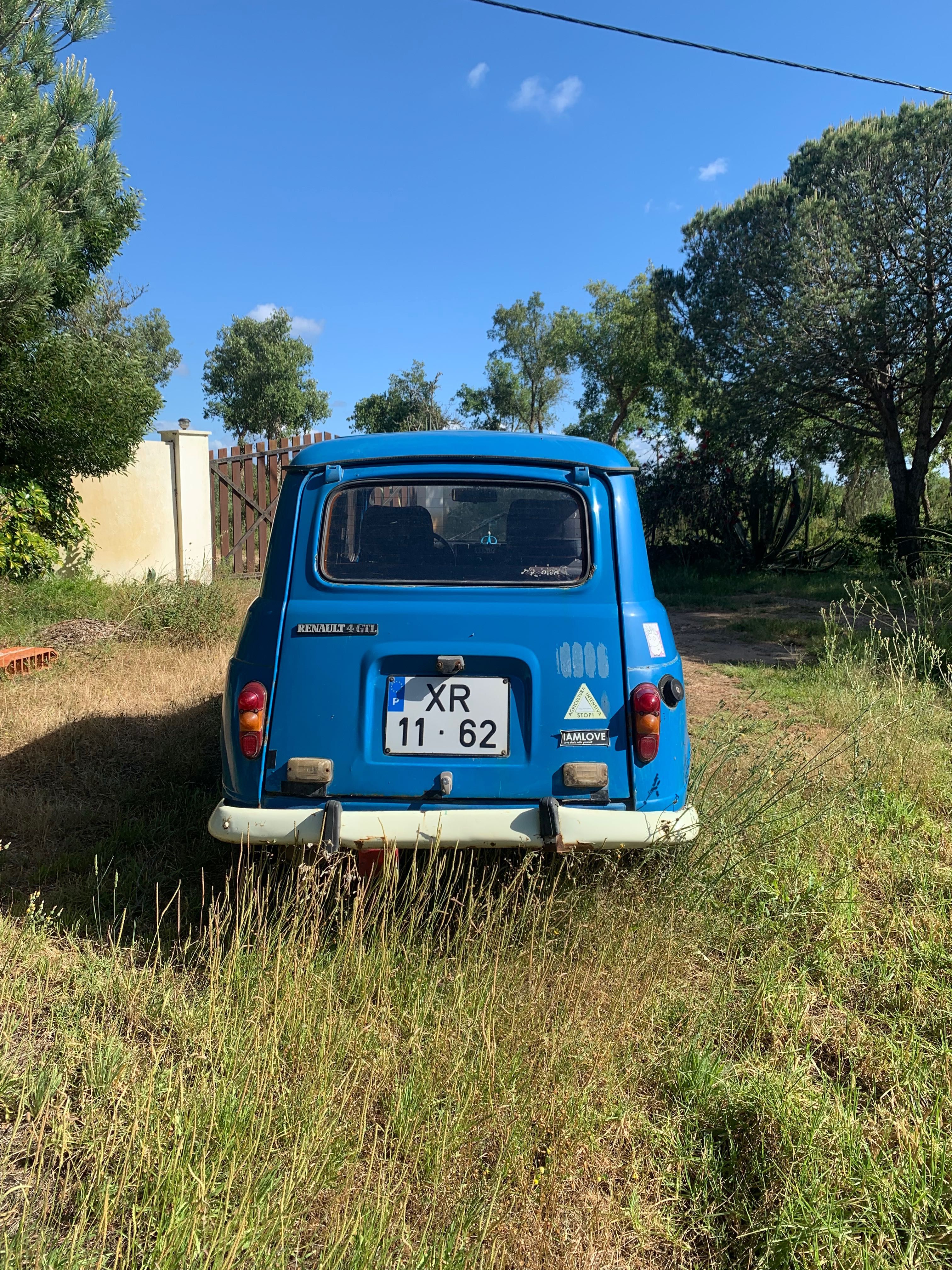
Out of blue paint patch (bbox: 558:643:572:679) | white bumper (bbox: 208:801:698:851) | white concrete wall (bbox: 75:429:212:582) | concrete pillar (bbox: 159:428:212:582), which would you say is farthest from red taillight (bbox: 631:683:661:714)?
concrete pillar (bbox: 159:428:212:582)

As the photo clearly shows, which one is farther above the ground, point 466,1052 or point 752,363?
point 752,363

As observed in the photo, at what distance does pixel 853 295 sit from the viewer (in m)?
13.9

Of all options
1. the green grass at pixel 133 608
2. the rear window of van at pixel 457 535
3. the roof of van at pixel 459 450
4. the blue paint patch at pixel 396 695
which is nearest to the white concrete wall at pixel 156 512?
the green grass at pixel 133 608

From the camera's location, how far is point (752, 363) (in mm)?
16219

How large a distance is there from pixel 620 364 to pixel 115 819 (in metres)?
35.8

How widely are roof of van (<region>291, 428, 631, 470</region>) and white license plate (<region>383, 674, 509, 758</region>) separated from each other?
2.74 ft

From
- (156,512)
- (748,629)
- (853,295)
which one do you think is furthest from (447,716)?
(853,295)

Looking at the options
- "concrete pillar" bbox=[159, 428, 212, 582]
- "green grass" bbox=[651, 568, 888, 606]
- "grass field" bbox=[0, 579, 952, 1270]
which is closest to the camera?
"grass field" bbox=[0, 579, 952, 1270]

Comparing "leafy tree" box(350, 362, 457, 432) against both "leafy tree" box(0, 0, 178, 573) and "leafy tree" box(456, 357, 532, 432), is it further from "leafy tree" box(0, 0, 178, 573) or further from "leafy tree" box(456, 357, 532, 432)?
"leafy tree" box(0, 0, 178, 573)

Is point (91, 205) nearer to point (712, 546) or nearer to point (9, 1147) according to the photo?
point (9, 1147)

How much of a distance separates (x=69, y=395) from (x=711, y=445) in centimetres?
1216

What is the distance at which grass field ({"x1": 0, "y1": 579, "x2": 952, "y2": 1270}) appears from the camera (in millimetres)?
1815

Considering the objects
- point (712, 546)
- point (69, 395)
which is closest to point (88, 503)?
point (69, 395)

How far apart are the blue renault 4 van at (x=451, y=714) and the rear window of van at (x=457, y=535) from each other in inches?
1.0
